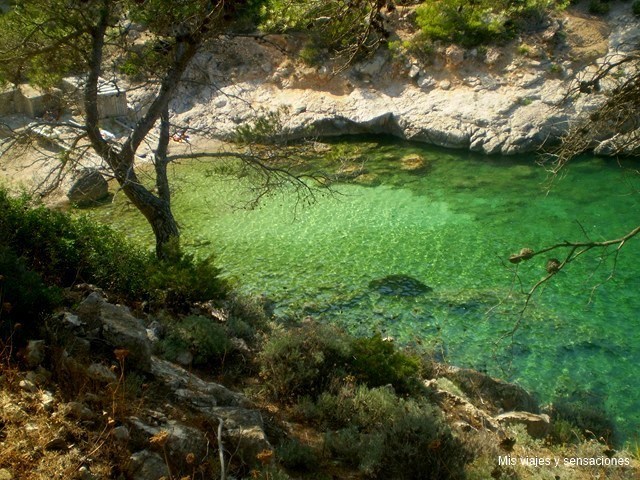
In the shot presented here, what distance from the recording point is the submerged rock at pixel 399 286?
11062 millimetres

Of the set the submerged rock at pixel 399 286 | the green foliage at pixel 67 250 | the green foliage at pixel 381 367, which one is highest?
the green foliage at pixel 67 250

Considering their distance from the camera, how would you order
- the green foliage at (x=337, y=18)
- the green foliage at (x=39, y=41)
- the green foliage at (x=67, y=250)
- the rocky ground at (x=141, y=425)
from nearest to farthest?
the rocky ground at (x=141, y=425)
the green foliage at (x=337, y=18)
the green foliage at (x=67, y=250)
the green foliage at (x=39, y=41)

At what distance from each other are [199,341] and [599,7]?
71.7ft

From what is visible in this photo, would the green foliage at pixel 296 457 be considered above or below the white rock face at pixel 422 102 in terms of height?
below

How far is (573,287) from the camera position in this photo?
10.9 metres

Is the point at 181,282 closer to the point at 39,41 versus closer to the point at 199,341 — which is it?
the point at 199,341

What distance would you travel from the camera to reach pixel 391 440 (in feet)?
17.4

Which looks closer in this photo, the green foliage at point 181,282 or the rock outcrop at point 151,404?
the rock outcrop at point 151,404

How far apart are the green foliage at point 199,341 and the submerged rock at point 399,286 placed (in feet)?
15.2

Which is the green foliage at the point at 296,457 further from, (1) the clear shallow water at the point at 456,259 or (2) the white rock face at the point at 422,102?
(2) the white rock face at the point at 422,102

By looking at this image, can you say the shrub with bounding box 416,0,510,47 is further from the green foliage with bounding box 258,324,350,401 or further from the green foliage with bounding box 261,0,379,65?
the green foliage with bounding box 258,324,350,401

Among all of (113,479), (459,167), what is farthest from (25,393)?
(459,167)

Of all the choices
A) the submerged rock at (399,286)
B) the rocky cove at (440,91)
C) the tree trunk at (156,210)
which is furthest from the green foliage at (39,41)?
the rocky cove at (440,91)

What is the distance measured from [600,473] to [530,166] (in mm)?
13555
